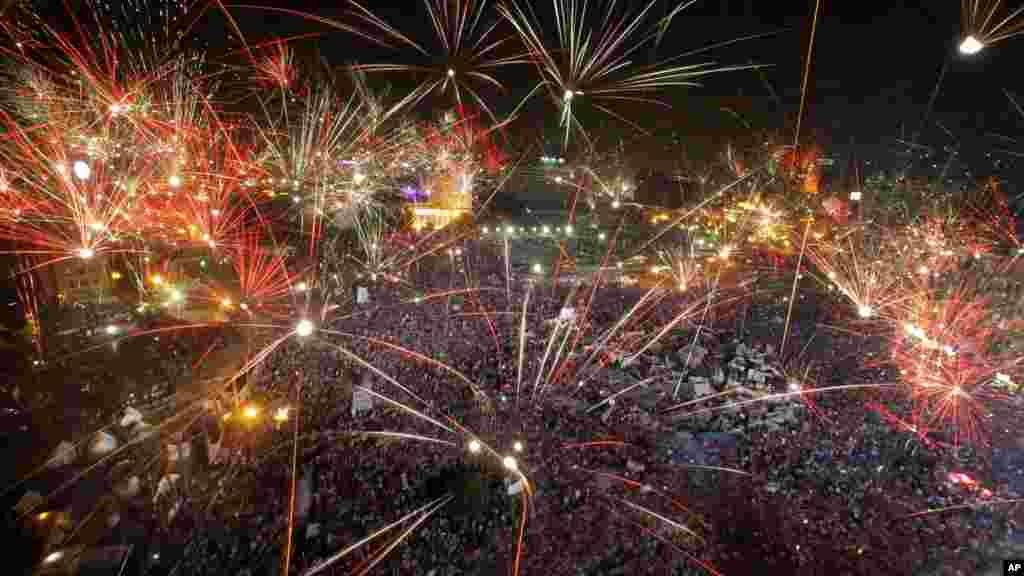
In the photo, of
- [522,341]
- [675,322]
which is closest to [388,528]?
[522,341]

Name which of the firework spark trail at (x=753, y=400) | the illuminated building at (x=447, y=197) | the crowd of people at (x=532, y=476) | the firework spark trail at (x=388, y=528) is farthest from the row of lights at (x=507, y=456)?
the illuminated building at (x=447, y=197)

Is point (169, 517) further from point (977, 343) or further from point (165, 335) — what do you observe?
point (977, 343)

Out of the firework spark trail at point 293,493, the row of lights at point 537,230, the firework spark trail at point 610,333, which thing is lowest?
the firework spark trail at point 293,493

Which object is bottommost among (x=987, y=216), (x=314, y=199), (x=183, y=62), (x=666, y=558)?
(x=666, y=558)

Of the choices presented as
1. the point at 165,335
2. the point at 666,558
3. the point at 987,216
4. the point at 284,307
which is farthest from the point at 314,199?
the point at 987,216

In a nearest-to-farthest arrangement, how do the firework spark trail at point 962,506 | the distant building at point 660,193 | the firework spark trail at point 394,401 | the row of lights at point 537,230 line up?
the firework spark trail at point 962,506 → the firework spark trail at point 394,401 → the row of lights at point 537,230 → the distant building at point 660,193

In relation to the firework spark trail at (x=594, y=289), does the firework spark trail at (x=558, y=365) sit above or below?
below

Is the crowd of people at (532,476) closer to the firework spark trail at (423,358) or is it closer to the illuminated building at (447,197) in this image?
the firework spark trail at (423,358)
